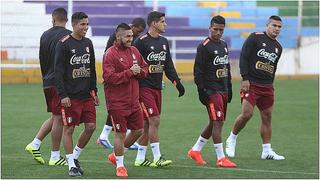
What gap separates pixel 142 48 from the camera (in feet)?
35.4

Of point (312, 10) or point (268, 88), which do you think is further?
point (312, 10)

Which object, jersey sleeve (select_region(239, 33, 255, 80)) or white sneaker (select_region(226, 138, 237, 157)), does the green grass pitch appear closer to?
white sneaker (select_region(226, 138, 237, 157))

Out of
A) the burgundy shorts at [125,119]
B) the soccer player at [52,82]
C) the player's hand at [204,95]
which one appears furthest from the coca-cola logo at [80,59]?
the player's hand at [204,95]

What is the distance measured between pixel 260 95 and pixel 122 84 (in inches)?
105

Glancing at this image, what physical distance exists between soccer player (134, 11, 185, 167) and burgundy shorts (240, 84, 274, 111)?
1.40 meters

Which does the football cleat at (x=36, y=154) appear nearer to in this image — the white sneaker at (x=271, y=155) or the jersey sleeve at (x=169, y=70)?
the jersey sleeve at (x=169, y=70)

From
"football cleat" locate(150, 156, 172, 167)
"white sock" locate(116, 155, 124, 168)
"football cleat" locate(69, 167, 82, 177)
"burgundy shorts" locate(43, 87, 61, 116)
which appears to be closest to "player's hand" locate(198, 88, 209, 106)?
"football cleat" locate(150, 156, 172, 167)

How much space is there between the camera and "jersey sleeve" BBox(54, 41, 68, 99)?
980 centimetres

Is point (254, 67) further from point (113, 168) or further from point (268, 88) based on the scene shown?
point (113, 168)

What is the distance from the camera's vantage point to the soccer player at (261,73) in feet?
38.7

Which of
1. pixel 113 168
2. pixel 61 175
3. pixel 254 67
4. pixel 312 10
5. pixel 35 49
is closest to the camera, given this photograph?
pixel 61 175

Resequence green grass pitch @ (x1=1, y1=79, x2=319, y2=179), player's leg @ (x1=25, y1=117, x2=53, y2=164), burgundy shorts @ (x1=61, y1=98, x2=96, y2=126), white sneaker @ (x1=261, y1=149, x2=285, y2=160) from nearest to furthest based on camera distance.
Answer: burgundy shorts @ (x1=61, y1=98, x2=96, y2=126)
green grass pitch @ (x1=1, y1=79, x2=319, y2=179)
player's leg @ (x1=25, y1=117, x2=53, y2=164)
white sneaker @ (x1=261, y1=149, x2=285, y2=160)

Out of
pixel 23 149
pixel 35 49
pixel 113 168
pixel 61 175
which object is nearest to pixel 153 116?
pixel 113 168

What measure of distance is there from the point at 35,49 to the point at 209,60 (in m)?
14.5
